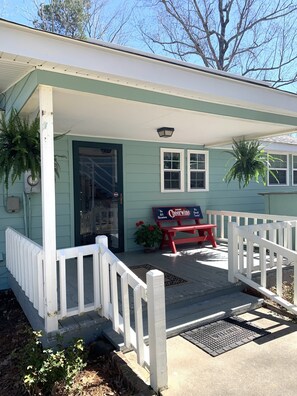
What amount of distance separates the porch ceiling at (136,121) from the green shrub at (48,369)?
2.13 meters

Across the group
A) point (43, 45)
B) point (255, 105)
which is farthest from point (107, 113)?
point (255, 105)

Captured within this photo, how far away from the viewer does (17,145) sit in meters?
2.82

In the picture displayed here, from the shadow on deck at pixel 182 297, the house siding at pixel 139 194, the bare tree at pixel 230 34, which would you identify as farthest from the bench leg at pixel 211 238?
the bare tree at pixel 230 34

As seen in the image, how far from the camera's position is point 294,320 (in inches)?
119

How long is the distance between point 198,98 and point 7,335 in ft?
10.5

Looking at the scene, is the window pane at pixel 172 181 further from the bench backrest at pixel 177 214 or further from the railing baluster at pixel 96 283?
the railing baluster at pixel 96 283

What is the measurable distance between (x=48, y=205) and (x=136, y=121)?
6.99ft

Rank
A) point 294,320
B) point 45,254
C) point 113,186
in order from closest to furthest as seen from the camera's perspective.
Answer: point 45,254
point 294,320
point 113,186

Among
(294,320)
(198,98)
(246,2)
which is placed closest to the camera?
(294,320)

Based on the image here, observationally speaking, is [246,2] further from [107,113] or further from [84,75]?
[84,75]

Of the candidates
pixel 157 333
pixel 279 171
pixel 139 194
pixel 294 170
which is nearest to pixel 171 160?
pixel 139 194

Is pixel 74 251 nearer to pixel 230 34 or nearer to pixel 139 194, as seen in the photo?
pixel 139 194

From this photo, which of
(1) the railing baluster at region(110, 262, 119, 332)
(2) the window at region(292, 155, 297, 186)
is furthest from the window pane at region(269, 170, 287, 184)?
(1) the railing baluster at region(110, 262, 119, 332)

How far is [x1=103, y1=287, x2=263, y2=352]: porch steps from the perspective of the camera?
2.76 m
